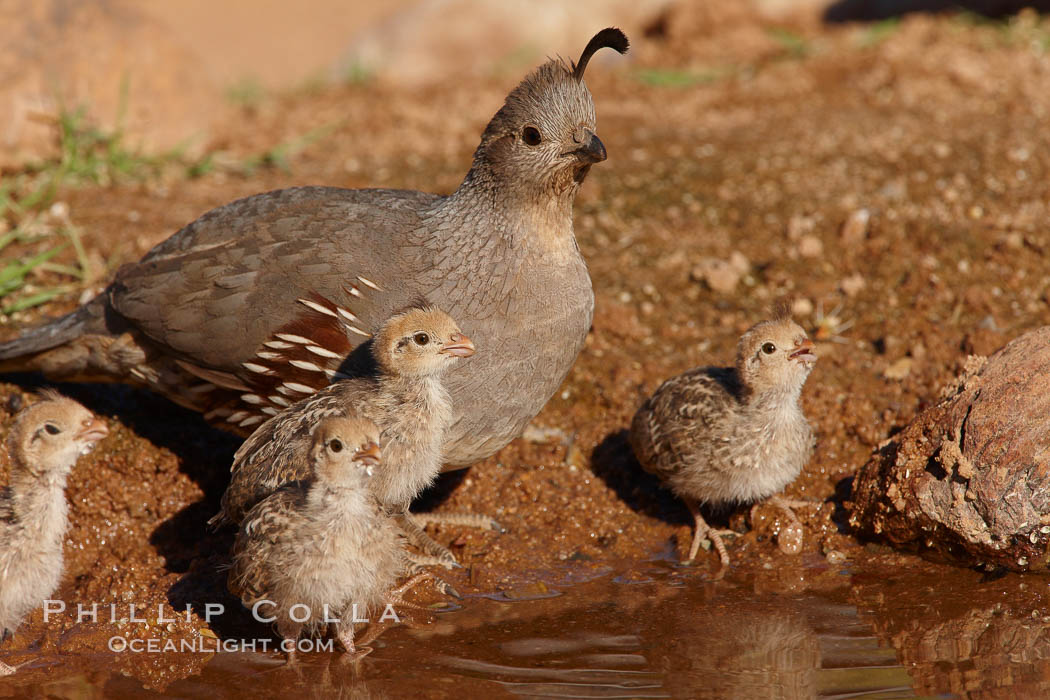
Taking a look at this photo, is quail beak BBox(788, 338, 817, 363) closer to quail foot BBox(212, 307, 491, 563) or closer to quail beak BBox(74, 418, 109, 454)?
quail foot BBox(212, 307, 491, 563)

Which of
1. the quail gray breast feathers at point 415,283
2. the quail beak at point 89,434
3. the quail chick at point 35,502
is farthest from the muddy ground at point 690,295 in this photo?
the quail beak at point 89,434

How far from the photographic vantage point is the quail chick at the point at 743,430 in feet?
19.9

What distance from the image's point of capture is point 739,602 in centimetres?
572

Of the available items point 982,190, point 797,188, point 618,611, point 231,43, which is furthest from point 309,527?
point 231,43

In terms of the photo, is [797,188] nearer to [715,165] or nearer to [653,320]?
[715,165]

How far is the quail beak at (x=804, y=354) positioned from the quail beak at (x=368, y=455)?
2363 mm

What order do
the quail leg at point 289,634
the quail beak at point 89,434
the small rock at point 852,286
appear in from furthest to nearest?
the small rock at point 852,286, the quail beak at point 89,434, the quail leg at point 289,634

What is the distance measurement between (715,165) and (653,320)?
250 cm

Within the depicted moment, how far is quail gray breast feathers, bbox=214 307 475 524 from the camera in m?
5.45

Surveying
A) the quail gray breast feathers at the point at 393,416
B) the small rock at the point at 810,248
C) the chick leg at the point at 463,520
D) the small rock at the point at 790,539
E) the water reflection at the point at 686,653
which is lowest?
the water reflection at the point at 686,653

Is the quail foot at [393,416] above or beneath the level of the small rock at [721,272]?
beneath

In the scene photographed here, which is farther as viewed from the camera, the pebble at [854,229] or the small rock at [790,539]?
the pebble at [854,229]

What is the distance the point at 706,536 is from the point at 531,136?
97.0 inches

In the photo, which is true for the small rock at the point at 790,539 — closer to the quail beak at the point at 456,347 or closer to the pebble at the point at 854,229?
the quail beak at the point at 456,347
